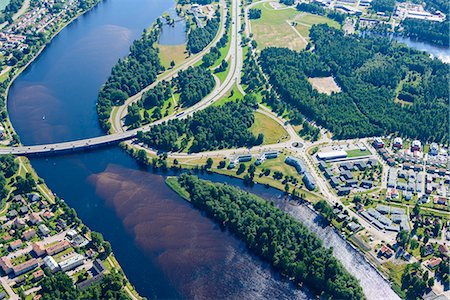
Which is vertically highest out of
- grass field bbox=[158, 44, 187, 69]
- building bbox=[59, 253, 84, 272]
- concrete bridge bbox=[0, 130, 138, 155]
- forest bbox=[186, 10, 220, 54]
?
forest bbox=[186, 10, 220, 54]

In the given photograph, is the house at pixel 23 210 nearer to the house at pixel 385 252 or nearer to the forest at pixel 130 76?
the forest at pixel 130 76

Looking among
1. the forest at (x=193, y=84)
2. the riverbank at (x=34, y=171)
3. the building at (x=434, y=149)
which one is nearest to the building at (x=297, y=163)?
the building at (x=434, y=149)

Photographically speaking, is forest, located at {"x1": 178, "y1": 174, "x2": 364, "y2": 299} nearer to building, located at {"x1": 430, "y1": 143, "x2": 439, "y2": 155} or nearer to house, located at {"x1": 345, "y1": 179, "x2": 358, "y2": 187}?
house, located at {"x1": 345, "y1": 179, "x2": 358, "y2": 187}

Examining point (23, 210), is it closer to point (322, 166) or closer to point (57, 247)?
point (57, 247)

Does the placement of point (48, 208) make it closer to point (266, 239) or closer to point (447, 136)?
point (266, 239)

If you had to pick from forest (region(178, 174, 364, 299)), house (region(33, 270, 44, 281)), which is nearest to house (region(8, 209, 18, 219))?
house (region(33, 270, 44, 281))

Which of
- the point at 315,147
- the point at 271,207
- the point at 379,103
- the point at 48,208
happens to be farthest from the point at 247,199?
the point at 379,103
